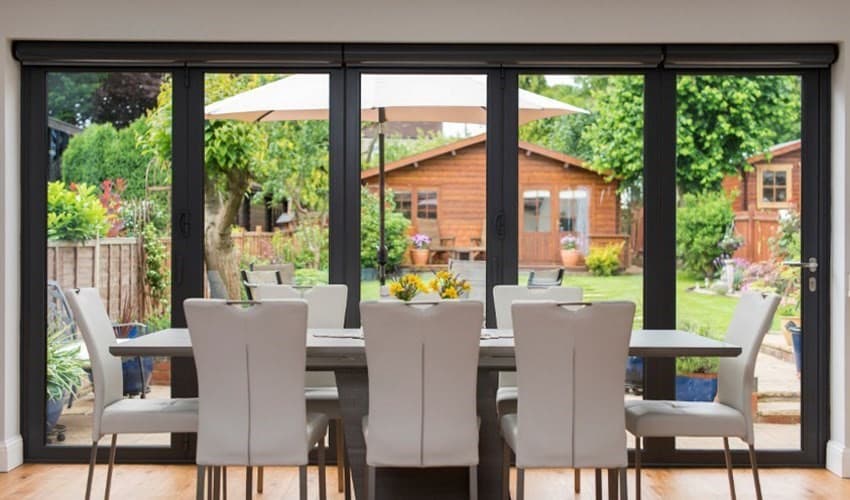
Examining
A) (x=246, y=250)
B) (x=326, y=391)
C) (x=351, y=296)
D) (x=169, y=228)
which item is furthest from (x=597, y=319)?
(x=169, y=228)

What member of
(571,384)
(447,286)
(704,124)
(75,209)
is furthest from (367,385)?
(704,124)

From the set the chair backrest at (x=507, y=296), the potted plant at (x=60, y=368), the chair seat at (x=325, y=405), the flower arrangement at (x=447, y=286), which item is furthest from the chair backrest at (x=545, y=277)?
Result: the potted plant at (x=60, y=368)

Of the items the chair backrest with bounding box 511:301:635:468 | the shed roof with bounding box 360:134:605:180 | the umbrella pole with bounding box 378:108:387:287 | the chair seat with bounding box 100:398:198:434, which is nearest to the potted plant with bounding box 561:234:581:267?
the shed roof with bounding box 360:134:605:180

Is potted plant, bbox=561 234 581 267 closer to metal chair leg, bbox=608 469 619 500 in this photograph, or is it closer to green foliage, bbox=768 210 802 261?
green foliage, bbox=768 210 802 261

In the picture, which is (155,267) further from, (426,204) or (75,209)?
(426,204)

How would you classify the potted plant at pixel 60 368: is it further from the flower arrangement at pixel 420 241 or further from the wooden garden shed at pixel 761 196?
the wooden garden shed at pixel 761 196

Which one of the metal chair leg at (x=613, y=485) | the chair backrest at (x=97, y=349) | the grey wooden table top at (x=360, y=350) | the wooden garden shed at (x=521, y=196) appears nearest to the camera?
the grey wooden table top at (x=360, y=350)

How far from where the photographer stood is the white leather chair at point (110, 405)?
411cm

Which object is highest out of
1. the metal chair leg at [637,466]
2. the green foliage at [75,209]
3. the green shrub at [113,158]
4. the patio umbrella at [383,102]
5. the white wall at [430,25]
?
the white wall at [430,25]

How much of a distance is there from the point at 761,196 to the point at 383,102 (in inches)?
87.8

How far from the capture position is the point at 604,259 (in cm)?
555

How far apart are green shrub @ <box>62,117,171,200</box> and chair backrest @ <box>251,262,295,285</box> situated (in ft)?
2.34

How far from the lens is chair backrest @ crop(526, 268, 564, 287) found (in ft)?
18.1

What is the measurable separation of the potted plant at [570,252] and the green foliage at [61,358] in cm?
282
